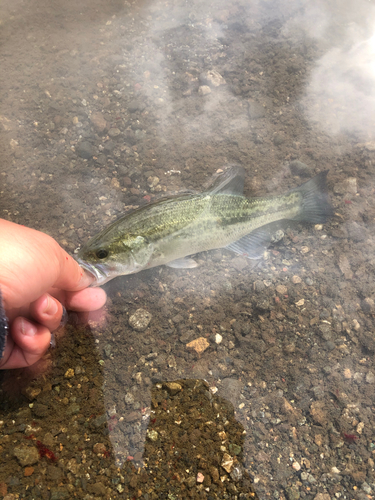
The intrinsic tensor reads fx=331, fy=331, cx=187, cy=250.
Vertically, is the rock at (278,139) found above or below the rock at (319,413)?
above

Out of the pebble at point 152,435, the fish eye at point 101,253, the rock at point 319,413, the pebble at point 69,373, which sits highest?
the fish eye at point 101,253

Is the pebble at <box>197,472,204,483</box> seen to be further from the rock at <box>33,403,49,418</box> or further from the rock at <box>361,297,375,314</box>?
the rock at <box>361,297,375,314</box>

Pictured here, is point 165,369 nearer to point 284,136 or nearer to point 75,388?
point 75,388

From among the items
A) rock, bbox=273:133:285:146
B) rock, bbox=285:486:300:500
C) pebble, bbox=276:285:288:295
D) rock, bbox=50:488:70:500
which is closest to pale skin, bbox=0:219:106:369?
rock, bbox=50:488:70:500

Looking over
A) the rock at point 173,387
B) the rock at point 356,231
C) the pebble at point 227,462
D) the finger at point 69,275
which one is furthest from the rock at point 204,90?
the pebble at point 227,462

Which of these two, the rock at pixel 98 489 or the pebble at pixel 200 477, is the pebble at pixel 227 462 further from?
the rock at pixel 98 489

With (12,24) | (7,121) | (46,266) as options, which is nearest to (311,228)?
(46,266)
